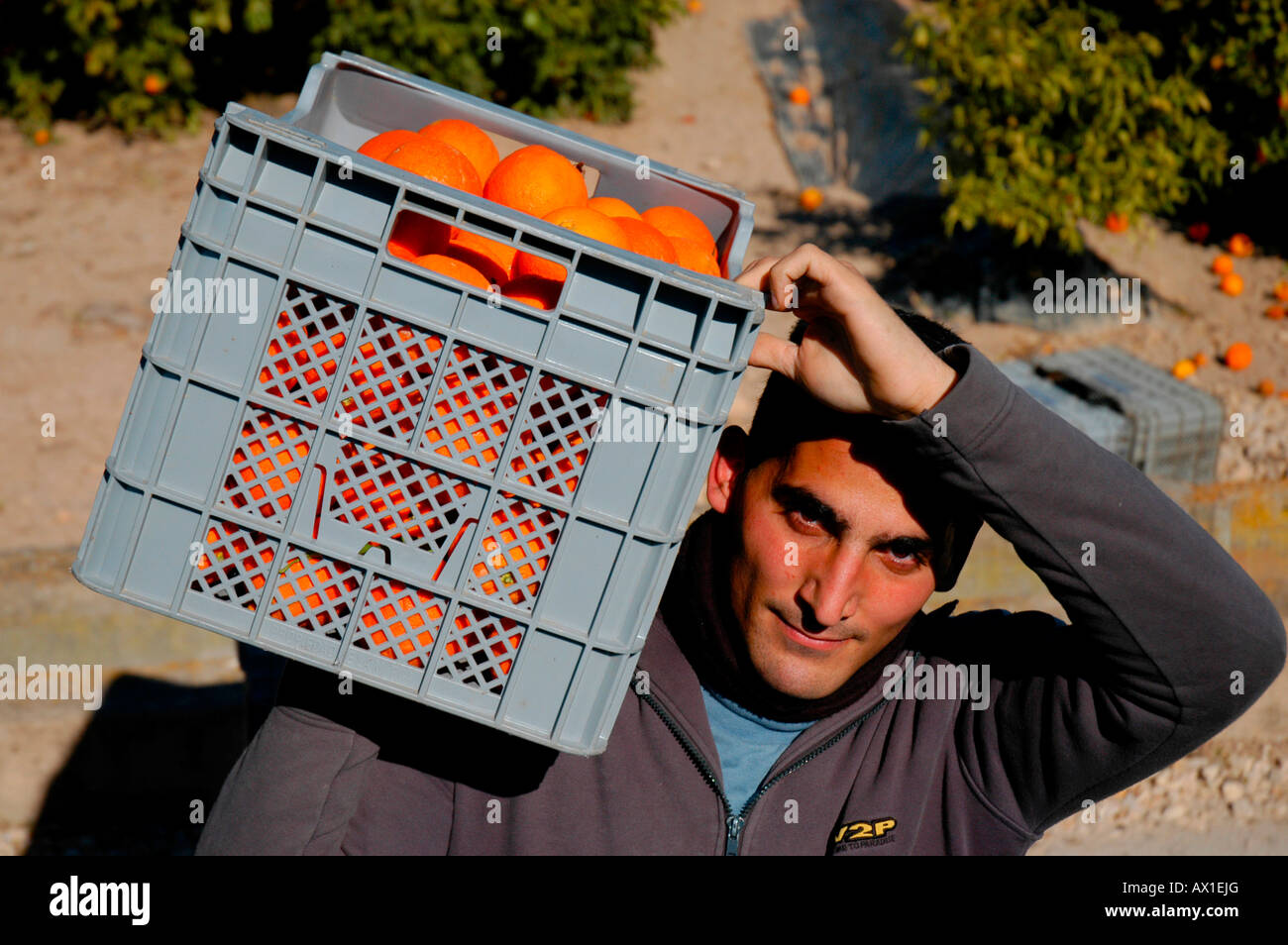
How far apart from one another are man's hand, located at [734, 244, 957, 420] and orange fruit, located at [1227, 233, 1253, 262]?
6306 mm

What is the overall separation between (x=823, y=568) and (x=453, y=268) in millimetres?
883

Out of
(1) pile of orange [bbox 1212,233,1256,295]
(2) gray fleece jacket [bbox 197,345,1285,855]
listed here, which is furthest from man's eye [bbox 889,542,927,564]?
(1) pile of orange [bbox 1212,233,1256,295]

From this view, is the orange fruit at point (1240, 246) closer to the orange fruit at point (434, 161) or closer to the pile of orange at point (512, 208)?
the pile of orange at point (512, 208)

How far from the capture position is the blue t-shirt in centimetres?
234

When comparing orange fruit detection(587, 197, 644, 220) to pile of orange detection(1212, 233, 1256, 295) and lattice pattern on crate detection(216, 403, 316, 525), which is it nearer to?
lattice pattern on crate detection(216, 403, 316, 525)

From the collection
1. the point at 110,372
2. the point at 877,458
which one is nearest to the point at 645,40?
the point at 110,372

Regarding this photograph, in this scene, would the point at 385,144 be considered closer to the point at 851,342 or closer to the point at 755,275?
the point at 755,275

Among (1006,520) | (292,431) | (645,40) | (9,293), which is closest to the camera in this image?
(292,431)

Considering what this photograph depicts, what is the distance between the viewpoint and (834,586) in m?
2.15

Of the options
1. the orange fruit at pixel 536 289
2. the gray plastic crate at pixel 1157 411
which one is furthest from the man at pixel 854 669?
the gray plastic crate at pixel 1157 411

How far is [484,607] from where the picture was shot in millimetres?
1722

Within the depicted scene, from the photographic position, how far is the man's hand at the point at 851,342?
1.86 meters
